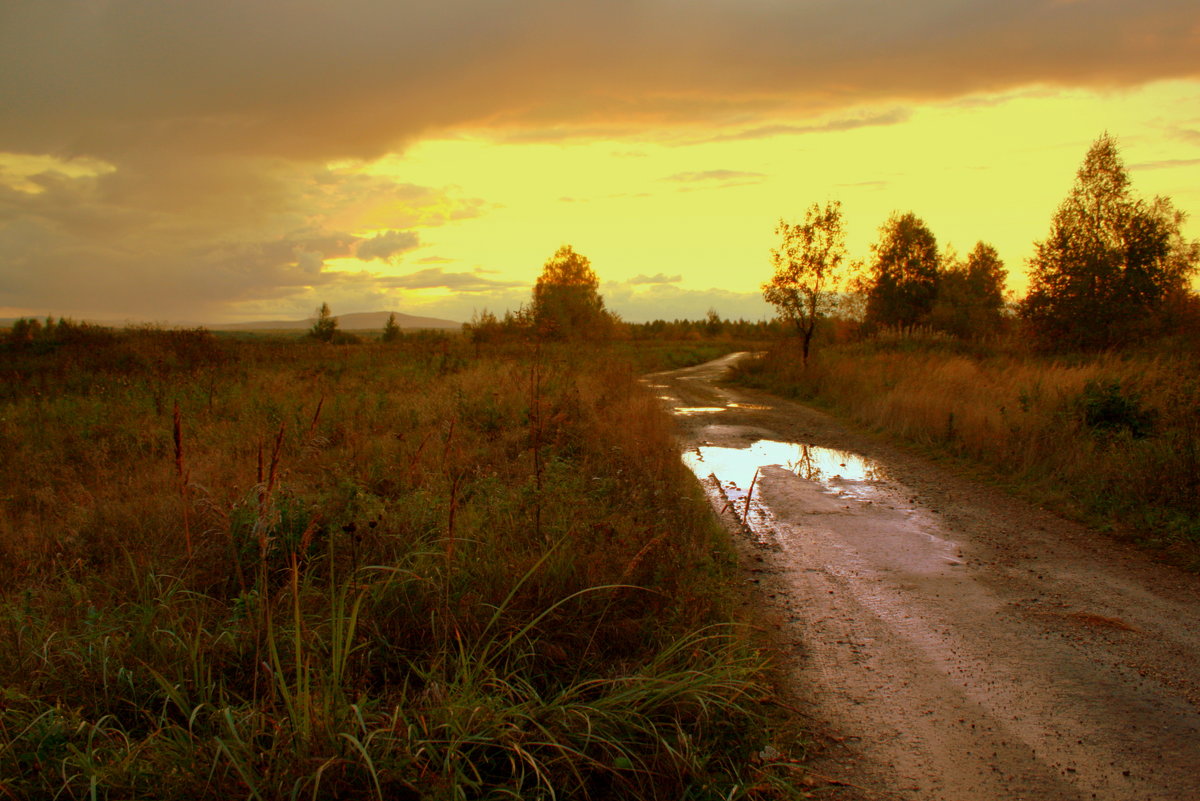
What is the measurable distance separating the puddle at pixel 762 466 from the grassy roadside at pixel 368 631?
2.18ft

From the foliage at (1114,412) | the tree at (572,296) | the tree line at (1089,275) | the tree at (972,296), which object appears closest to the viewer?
the foliage at (1114,412)

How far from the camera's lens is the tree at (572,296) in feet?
170

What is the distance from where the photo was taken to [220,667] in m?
2.93

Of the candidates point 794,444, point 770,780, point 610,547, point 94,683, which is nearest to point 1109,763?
point 770,780

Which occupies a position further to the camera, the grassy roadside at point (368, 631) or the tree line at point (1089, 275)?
the tree line at point (1089, 275)

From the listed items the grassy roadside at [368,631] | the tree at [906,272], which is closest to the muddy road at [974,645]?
the grassy roadside at [368,631]

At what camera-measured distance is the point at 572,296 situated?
55250 millimetres

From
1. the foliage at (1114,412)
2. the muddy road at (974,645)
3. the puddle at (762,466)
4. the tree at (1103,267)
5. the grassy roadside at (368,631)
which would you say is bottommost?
the muddy road at (974,645)

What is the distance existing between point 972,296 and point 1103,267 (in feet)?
62.2

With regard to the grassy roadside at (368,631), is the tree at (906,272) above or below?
above

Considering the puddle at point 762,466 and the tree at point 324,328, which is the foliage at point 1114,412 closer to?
the puddle at point 762,466

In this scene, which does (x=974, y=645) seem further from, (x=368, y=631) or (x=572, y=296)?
(x=572, y=296)

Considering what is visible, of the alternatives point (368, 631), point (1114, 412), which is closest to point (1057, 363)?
point (1114, 412)

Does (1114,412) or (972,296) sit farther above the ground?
(972,296)
